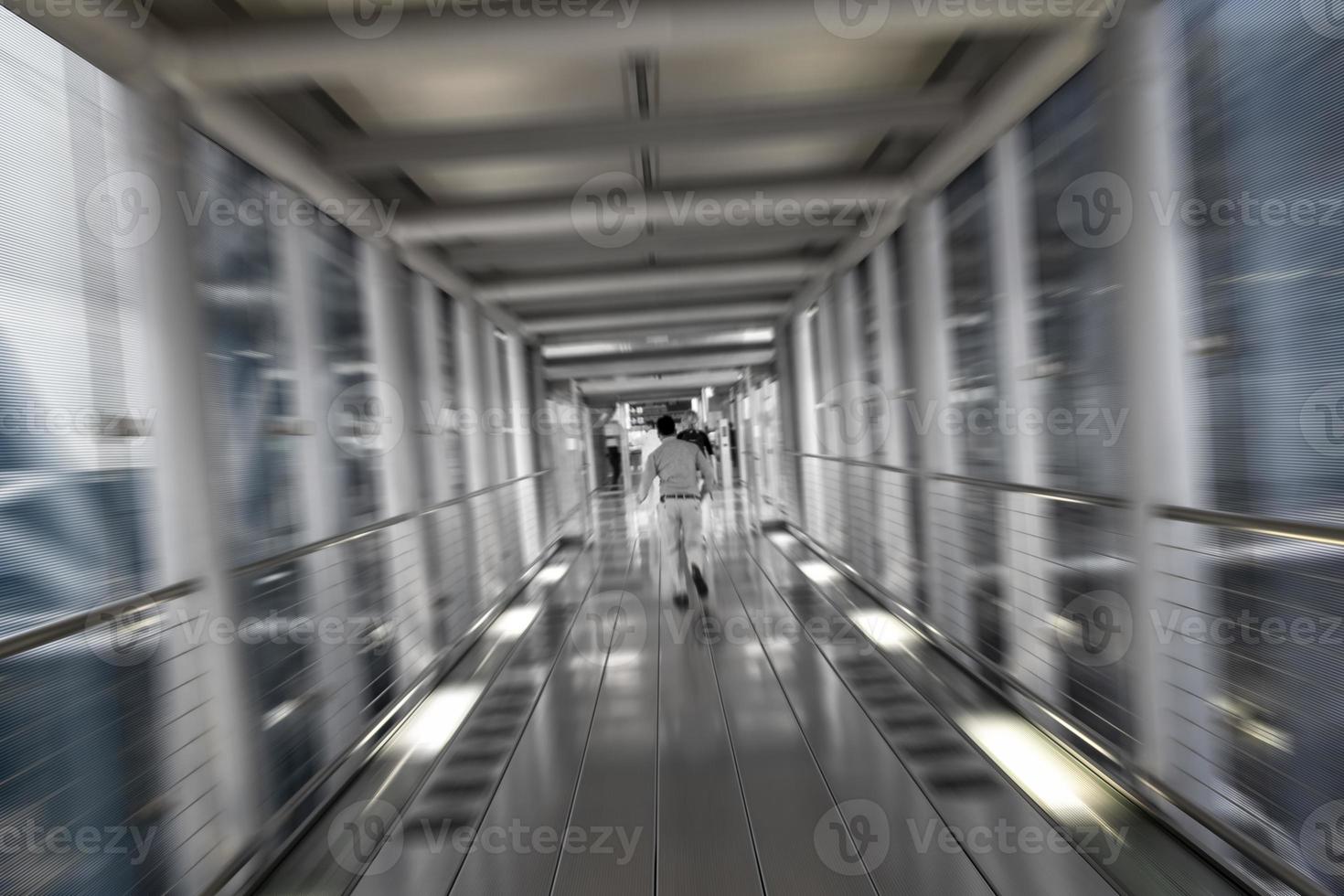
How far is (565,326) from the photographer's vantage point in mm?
7750

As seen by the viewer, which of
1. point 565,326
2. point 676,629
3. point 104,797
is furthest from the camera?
point 565,326

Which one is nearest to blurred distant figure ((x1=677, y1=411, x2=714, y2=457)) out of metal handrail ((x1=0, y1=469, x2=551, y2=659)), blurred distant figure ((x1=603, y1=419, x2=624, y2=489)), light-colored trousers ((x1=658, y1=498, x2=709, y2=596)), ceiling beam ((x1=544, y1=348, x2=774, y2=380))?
light-colored trousers ((x1=658, y1=498, x2=709, y2=596))

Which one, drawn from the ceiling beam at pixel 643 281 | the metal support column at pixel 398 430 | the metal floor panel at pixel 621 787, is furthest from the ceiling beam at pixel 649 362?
the metal floor panel at pixel 621 787

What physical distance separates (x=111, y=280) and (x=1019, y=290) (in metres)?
2.96

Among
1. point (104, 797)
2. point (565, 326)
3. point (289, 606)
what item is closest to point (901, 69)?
point (289, 606)

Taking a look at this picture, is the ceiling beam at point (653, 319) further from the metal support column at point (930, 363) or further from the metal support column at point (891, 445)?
the metal support column at point (930, 363)

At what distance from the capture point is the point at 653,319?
7.71 meters

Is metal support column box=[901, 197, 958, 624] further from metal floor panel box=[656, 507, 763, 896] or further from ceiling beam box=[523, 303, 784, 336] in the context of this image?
ceiling beam box=[523, 303, 784, 336]

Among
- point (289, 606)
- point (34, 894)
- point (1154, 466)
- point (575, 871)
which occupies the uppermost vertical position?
point (1154, 466)

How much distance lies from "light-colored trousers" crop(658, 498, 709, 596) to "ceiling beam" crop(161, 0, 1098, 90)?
8.84 feet

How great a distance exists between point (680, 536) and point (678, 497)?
0.70 ft

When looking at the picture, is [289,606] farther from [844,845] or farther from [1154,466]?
[1154,466]

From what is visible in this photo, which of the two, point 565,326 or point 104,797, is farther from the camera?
point 565,326

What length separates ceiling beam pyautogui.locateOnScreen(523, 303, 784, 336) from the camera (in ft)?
24.7
